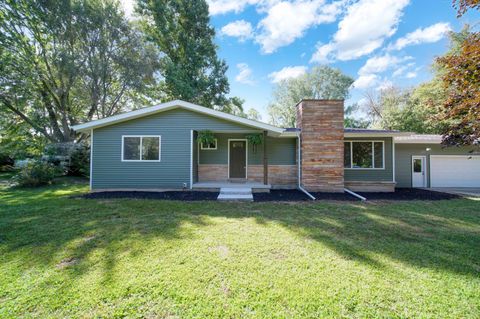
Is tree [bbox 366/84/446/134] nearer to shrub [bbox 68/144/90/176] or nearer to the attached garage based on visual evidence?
the attached garage

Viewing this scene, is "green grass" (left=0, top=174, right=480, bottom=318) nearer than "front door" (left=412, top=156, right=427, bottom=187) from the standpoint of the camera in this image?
Yes

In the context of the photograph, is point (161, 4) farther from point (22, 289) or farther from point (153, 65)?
point (22, 289)

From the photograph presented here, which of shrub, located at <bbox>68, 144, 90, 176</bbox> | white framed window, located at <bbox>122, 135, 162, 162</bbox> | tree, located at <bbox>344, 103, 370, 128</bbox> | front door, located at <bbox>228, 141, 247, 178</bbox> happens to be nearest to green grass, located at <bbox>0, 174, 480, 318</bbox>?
white framed window, located at <bbox>122, 135, 162, 162</bbox>

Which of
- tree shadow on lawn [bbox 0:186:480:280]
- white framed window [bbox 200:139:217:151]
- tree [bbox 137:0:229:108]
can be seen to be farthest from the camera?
tree [bbox 137:0:229:108]

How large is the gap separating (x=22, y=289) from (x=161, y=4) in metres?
20.4

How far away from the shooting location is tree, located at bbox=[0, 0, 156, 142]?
41.4 ft

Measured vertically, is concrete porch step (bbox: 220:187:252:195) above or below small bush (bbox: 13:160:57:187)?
below

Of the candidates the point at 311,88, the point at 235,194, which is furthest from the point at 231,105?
the point at 311,88

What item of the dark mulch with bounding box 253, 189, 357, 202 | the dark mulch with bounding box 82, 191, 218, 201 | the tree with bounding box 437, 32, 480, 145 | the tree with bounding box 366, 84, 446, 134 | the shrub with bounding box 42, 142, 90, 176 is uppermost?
the tree with bounding box 366, 84, 446, 134

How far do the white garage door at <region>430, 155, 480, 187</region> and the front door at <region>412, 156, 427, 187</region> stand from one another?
37cm

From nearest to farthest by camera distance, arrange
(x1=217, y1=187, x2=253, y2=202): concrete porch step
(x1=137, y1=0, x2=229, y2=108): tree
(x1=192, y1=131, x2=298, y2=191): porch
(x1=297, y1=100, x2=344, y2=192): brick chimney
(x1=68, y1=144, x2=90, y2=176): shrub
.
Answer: (x1=217, y1=187, x2=253, y2=202): concrete porch step < (x1=297, y1=100, x2=344, y2=192): brick chimney < (x1=192, y1=131, x2=298, y2=191): porch < (x1=68, y1=144, x2=90, y2=176): shrub < (x1=137, y1=0, x2=229, y2=108): tree

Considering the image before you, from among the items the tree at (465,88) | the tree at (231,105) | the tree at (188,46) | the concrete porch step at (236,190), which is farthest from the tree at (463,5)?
the tree at (231,105)

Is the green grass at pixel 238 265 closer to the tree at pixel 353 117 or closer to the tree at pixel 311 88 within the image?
the tree at pixel 353 117

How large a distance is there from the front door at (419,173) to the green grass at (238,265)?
6.20 metres
